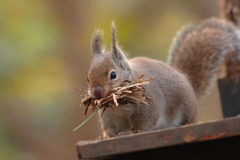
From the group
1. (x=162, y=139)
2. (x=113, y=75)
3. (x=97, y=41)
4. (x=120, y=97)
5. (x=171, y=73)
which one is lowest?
(x=162, y=139)

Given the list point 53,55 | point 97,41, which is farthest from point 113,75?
point 53,55

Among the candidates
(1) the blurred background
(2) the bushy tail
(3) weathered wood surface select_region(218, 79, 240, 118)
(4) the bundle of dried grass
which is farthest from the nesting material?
(1) the blurred background

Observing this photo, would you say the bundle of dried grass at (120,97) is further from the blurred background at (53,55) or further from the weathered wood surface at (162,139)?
the blurred background at (53,55)

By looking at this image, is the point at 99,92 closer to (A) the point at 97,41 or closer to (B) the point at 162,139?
(A) the point at 97,41

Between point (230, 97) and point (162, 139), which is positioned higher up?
point (230, 97)

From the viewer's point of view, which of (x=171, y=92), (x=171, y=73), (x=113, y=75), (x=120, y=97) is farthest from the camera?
(x=171, y=73)

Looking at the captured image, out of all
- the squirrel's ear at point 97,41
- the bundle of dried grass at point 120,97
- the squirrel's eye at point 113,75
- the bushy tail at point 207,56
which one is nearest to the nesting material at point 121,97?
the bundle of dried grass at point 120,97

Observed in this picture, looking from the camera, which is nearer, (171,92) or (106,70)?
(106,70)

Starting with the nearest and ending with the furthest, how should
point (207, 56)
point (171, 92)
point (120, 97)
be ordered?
point (120, 97) → point (171, 92) → point (207, 56)

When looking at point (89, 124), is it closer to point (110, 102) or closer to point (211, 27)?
point (211, 27)

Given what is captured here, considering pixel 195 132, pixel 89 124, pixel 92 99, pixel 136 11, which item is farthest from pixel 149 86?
pixel 136 11
